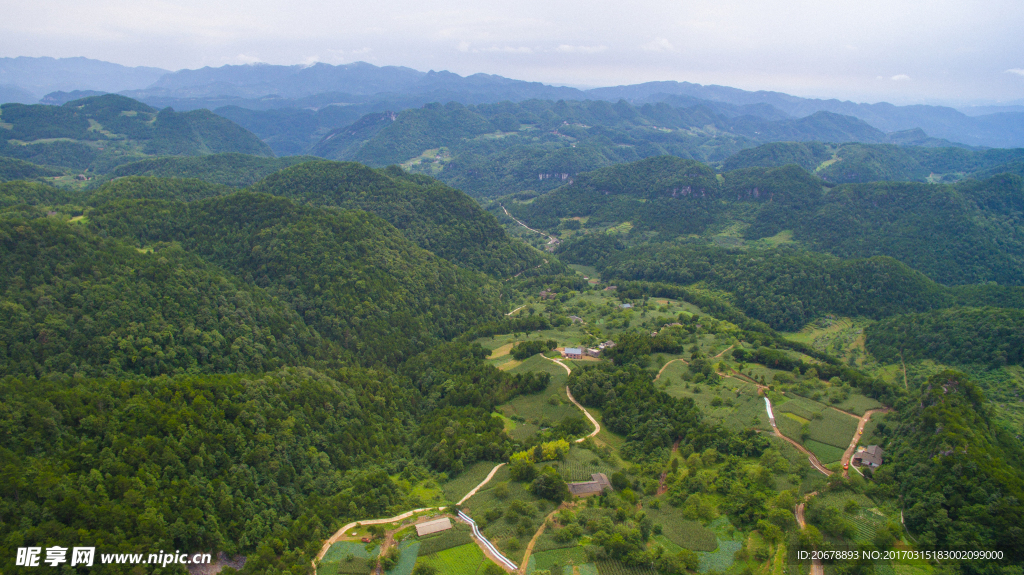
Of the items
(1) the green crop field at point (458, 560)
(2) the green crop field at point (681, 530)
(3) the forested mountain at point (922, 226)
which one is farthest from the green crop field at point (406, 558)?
(3) the forested mountain at point (922, 226)

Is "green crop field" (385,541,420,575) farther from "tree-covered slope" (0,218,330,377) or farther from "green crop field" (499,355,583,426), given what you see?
"tree-covered slope" (0,218,330,377)

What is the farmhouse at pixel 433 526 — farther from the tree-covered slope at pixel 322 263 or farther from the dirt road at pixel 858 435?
the tree-covered slope at pixel 322 263

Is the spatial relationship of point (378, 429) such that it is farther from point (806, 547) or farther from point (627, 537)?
point (806, 547)

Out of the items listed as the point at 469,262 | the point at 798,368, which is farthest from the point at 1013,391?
the point at 469,262

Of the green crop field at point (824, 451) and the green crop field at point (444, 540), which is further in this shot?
the green crop field at point (824, 451)

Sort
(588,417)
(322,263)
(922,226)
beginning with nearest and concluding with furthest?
(588,417)
(322,263)
(922,226)

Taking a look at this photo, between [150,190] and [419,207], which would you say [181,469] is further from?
[419,207]

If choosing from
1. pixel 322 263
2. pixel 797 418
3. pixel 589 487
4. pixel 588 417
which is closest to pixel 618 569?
pixel 589 487
